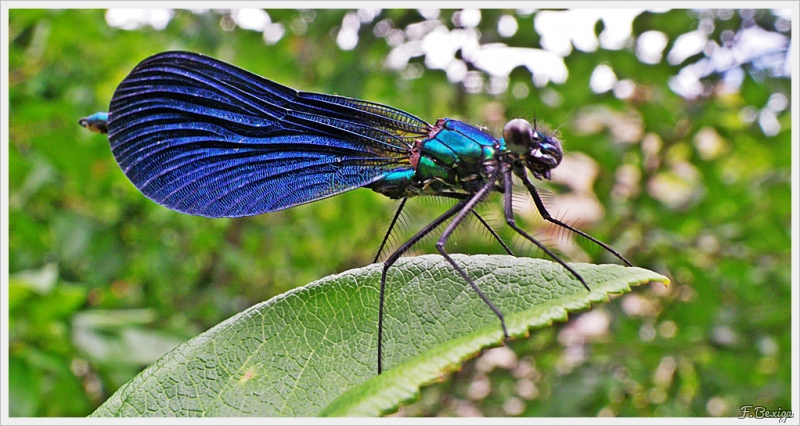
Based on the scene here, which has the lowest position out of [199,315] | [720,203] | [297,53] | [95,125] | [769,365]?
[769,365]

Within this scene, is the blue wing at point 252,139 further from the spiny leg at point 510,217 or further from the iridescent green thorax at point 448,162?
the spiny leg at point 510,217

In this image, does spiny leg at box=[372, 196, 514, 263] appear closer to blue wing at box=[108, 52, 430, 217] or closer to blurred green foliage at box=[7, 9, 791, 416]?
blue wing at box=[108, 52, 430, 217]

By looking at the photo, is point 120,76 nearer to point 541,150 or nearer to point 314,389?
point 541,150

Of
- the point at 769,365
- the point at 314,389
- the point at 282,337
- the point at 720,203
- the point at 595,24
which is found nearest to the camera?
the point at 314,389

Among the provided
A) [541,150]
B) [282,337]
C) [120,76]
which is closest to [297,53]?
[120,76]

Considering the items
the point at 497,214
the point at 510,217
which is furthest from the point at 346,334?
the point at 497,214
